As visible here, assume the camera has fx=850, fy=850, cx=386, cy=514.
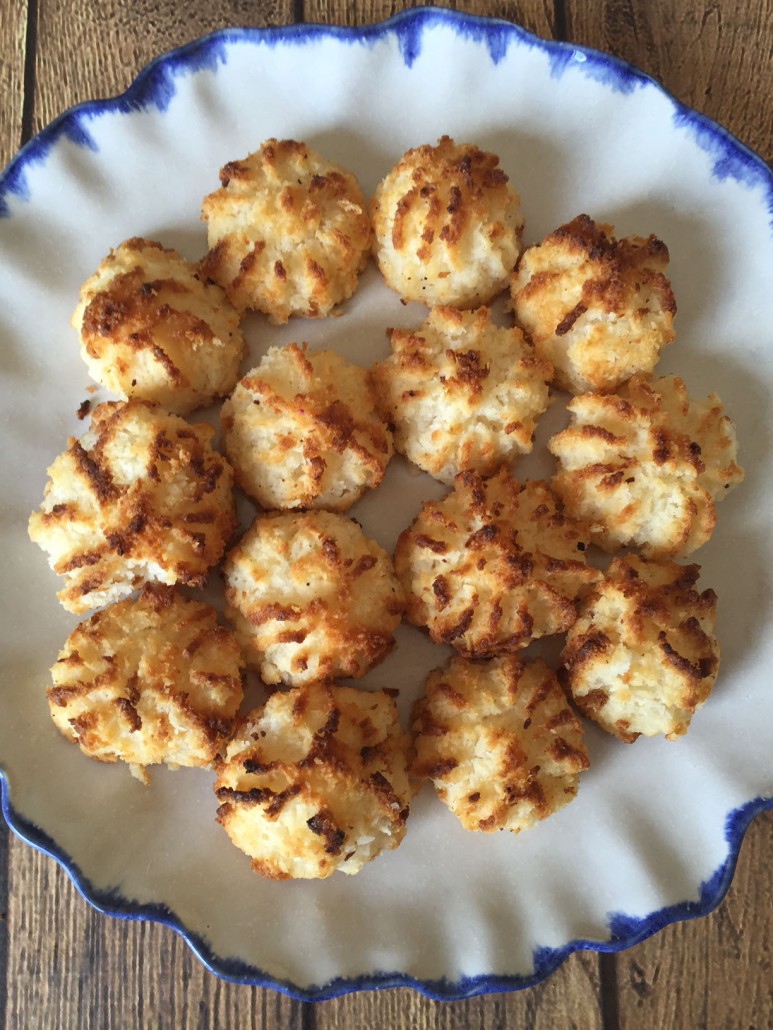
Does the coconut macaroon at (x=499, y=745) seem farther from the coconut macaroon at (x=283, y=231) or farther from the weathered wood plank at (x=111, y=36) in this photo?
the weathered wood plank at (x=111, y=36)

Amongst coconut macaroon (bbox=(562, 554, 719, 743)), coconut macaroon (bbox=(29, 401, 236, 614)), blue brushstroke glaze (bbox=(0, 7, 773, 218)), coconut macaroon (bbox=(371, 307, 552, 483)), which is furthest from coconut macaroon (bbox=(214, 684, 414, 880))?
blue brushstroke glaze (bbox=(0, 7, 773, 218))

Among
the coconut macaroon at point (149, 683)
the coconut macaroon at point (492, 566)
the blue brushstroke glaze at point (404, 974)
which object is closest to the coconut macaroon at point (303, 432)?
the coconut macaroon at point (492, 566)

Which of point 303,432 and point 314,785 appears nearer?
point 314,785

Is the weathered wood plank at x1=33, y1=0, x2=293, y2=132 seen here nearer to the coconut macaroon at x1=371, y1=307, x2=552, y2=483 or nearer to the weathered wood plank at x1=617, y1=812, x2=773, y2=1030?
the coconut macaroon at x1=371, y1=307, x2=552, y2=483

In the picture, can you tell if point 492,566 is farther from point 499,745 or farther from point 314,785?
point 314,785

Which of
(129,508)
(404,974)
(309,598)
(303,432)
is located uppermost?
(303,432)

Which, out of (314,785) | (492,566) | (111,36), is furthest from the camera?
(111,36)

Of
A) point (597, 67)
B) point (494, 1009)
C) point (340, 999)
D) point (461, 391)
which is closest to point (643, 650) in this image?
point (461, 391)
